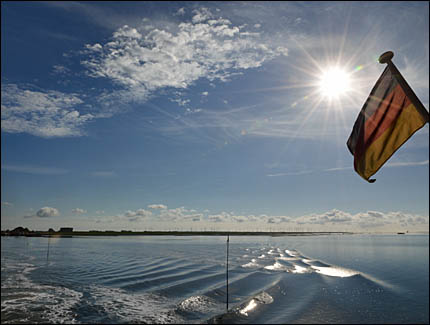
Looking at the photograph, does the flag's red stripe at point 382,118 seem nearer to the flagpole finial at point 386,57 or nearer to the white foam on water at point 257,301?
the flagpole finial at point 386,57

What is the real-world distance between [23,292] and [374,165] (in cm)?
3266

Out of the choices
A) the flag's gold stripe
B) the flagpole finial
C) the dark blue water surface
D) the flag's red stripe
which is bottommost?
the dark blue water surface

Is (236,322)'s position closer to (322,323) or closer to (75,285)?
(322,323)

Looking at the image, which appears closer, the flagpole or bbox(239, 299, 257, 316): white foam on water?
the flagpole

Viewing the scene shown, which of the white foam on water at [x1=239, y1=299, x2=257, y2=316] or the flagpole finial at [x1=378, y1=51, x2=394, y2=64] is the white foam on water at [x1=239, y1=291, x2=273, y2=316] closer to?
the white foam on water at [x1=239, y1=299, x2=257, y2=316]

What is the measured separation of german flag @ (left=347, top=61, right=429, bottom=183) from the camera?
25.4ft

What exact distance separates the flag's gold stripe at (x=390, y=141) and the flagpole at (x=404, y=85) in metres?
0.24

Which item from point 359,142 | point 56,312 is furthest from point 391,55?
point 56,312

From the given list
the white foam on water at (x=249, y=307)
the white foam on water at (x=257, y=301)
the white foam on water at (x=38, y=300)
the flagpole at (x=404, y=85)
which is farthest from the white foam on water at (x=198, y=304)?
the flagpole at (x=404, y=85)

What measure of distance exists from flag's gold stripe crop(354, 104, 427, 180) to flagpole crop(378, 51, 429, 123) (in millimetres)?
240

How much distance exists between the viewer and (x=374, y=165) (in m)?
9.07

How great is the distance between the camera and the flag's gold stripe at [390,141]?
25.6 ft

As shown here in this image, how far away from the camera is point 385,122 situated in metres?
8.67

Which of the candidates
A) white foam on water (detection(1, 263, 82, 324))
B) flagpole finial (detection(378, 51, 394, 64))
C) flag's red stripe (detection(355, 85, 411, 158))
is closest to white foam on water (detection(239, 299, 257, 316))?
white foam on water (detection(1, 263, 82, 324))
